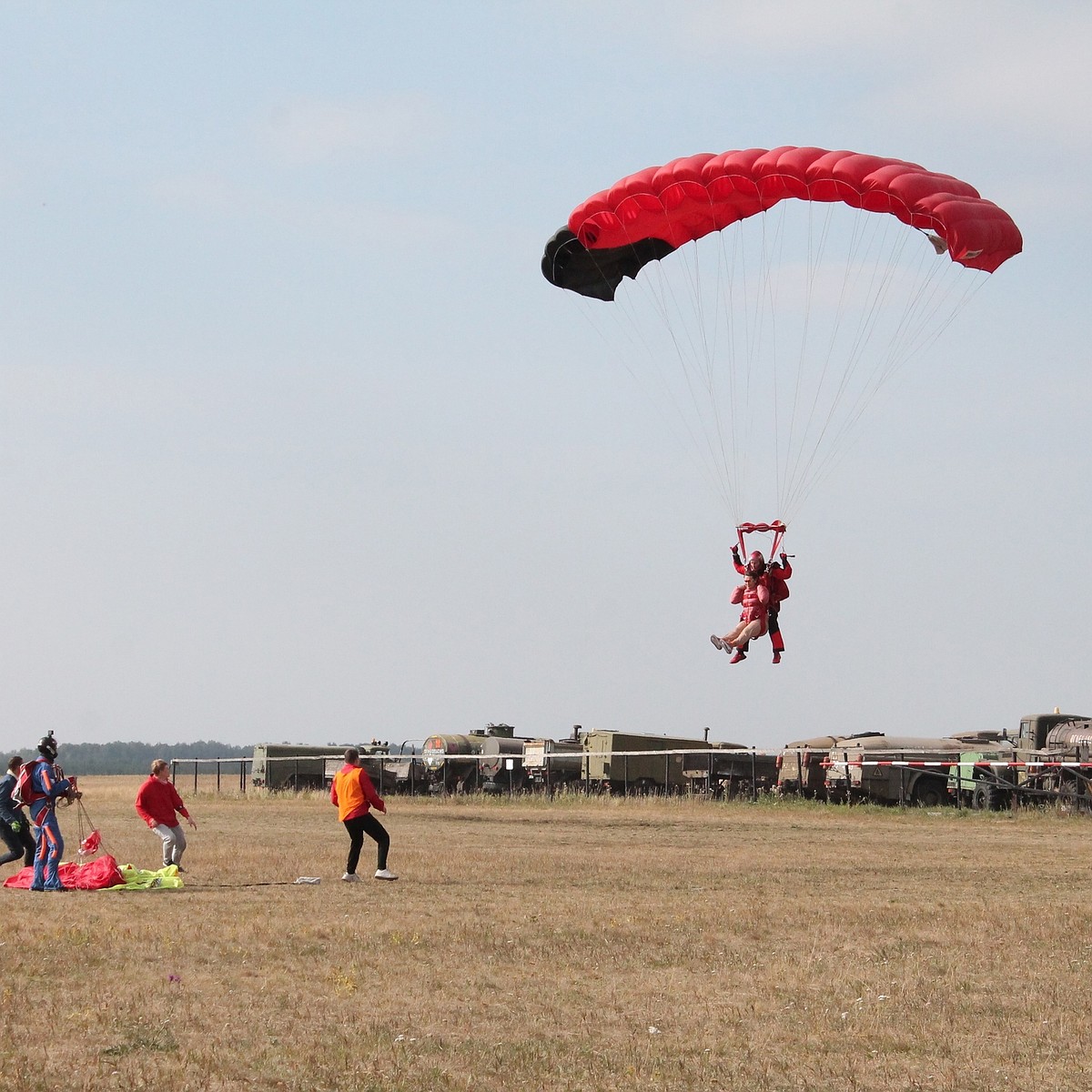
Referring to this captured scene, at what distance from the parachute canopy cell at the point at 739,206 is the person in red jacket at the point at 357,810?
881cm

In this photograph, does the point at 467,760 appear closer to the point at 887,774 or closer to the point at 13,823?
the point at 887,774

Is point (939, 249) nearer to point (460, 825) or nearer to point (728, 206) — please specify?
point (728, 206)

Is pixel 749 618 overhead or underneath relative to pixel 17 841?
overhead

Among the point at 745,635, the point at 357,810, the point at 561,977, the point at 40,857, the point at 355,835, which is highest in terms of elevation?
the point at 745,635

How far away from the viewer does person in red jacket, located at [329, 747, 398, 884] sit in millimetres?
16156

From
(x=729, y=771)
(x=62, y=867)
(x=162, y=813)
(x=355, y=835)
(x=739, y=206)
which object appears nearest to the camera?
(x=62, y=867)

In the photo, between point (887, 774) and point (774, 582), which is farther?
point (887, 774)

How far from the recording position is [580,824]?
28031 millimetres

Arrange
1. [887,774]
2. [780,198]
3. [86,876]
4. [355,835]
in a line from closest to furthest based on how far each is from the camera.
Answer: [86,876], [355,835], [780,198], [887,774]

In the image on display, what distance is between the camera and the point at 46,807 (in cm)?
1551

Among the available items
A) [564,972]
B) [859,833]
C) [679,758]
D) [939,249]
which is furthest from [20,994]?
[679,758]

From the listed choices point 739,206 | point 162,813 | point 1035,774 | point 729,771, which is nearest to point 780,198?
point 739,206

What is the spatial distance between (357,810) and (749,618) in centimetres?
678

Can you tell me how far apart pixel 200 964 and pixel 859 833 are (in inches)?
637
